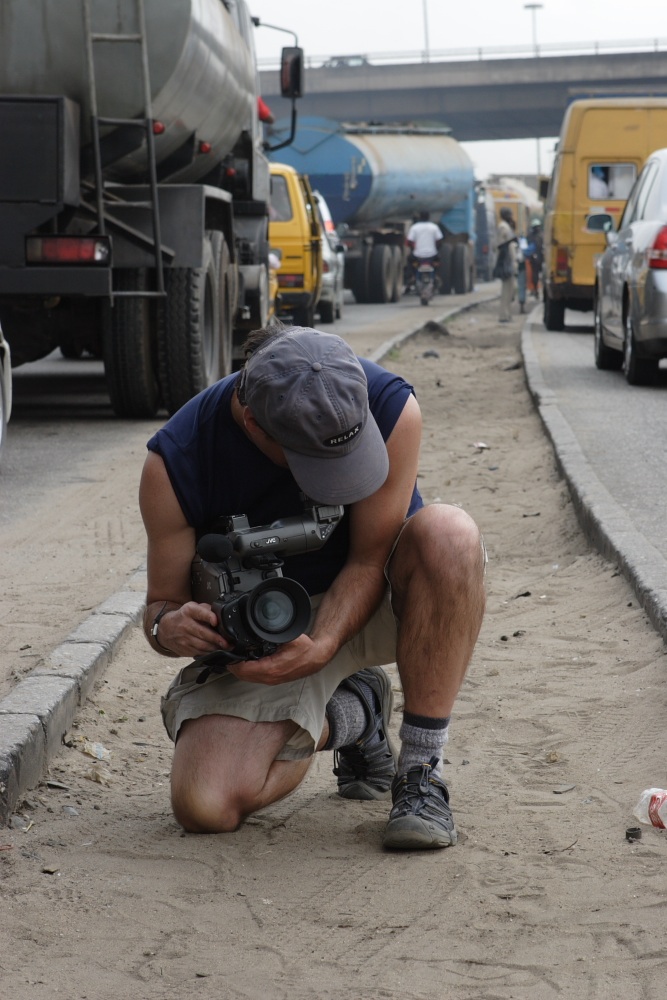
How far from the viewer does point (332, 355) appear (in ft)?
9.62

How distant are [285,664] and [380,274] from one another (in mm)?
29540

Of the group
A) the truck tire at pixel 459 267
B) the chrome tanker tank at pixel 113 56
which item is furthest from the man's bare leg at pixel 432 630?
the truck tire at pixel 459 267

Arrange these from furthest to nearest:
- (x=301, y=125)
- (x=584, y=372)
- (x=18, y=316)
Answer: (x=301, y=125) < (x=584, y=372) < (x=18, y=316)

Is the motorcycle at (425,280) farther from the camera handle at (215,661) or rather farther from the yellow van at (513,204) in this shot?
the camera handle at (215,661)

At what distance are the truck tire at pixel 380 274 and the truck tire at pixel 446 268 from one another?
14.3 ft

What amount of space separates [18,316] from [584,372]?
5.08 meters

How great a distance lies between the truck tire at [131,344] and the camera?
31.1 feet

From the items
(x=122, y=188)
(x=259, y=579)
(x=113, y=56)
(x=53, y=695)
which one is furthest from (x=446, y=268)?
(x=259, y=579)

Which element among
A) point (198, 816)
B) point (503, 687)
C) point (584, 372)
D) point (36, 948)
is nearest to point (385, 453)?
point (198, 816)

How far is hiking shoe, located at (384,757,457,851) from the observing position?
314 centimetres

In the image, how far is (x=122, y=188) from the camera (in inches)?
382

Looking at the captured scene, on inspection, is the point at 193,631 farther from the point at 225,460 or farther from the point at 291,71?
the point at 291,71

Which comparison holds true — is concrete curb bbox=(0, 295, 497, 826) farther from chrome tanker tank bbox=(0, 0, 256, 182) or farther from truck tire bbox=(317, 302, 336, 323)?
truck tire bbox=(317, 302, 336, 323)

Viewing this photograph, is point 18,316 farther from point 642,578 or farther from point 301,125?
point 301,125
